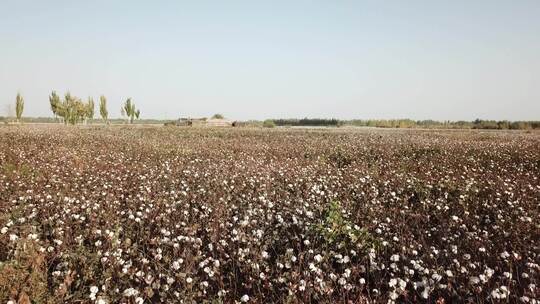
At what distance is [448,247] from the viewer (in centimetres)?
515

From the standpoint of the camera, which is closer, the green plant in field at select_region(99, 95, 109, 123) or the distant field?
the distant field

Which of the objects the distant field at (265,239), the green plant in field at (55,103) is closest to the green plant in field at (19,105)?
the green plant in field at (55,103)

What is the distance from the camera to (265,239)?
550 cm

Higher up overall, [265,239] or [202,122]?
[202,122]

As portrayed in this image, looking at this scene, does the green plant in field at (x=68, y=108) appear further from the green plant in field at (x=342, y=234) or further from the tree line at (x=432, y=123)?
the green plant in field at (x=342, y=234)

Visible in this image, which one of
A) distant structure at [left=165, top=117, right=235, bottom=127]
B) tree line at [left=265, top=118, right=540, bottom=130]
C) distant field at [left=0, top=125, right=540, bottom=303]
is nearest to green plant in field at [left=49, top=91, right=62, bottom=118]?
distant structure at [left=165, top=117, right=235, bottom=127]

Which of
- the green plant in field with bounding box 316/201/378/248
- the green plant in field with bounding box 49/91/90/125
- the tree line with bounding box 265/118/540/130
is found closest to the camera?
the green plant in field with bounding box 316/201/378/248

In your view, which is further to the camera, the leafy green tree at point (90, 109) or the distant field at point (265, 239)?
the leafy green tree at point (90, 109)

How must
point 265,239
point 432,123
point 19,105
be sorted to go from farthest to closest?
point 432,123 → point 19,105 → point 265,239

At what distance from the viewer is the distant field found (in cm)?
412

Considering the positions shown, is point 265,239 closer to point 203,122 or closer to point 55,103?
point 203,122

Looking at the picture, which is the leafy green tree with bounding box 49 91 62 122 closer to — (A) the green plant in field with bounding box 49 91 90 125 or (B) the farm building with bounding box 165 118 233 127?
(A) the green plant in field with bounding box 49 91 90 125

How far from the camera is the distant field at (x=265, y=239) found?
412 centimetres

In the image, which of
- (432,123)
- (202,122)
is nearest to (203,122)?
(202,122)
